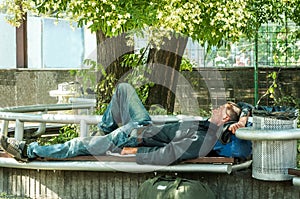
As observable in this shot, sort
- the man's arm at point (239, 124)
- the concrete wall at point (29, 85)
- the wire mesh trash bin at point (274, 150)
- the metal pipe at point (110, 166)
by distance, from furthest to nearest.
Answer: the concrete wall at point (29, 85) < the man's arm at point (239, 124) < the metal pipe at point (110, 166) < the wire mesh trash bin at point (274, 150)

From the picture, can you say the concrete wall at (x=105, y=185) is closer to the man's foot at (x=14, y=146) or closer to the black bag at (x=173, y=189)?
the man's foot at (x=14, y=146)

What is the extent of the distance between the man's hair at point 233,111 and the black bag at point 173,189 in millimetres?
767

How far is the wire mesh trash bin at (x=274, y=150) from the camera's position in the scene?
17.7 ft

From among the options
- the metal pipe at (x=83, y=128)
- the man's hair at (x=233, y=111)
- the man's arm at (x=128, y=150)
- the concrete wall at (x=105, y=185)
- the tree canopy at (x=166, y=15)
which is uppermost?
the tree canopy at (x=166, y=15)

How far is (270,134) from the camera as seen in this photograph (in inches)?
209

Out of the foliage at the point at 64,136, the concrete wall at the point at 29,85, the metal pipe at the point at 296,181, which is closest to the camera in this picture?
the metal pipe at the point at 296,181

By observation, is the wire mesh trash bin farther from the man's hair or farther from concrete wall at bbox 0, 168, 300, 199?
the man's hair

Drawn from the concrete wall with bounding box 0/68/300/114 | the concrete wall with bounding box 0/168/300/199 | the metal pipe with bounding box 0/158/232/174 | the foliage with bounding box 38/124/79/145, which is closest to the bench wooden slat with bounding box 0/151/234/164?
the metal pipe with bounding box 0/158/232/174

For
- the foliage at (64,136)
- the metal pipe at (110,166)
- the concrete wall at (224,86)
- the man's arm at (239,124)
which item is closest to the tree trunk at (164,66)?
the foliage at (64,136)

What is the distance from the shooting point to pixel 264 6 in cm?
916

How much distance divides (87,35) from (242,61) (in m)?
7.25

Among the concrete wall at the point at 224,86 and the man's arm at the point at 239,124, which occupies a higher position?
the concrete wall at the point at 224,86

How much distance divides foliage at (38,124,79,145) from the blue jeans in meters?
1.66

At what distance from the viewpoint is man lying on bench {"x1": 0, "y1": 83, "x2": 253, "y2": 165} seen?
5.54 m
